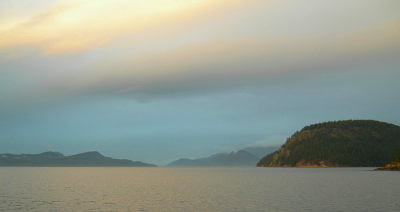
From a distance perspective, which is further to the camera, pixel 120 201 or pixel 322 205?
pixel 120 201

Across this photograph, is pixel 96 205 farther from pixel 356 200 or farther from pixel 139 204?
pixel 356 200

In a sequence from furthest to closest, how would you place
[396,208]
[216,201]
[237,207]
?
[216,201] < [237,207] < [396,208]

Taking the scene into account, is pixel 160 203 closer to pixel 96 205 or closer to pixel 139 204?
pixel 139 204

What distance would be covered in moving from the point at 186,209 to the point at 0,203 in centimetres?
4086

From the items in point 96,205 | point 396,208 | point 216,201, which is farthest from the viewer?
point 216,201

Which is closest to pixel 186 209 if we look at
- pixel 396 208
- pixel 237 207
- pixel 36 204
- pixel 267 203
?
pixel 237 207

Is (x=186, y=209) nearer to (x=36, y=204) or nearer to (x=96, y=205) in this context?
(x=96, y=205)

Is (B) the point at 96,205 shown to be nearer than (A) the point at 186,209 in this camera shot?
No

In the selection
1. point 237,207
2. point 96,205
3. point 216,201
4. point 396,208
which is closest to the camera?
point 396,208

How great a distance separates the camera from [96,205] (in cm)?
7850

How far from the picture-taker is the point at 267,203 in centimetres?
7931

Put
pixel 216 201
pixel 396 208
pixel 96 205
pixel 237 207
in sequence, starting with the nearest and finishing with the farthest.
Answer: pixel 396 208, pixel 237 207, pixel 96 205, pixel 216 201

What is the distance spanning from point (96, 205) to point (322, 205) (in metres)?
45.0

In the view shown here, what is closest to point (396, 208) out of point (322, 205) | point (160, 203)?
point (322, 205)
